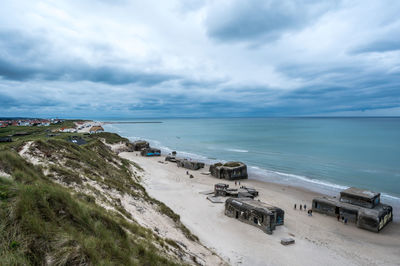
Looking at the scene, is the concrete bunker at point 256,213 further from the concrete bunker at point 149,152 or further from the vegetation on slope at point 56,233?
the concrete bunker at point 149,152

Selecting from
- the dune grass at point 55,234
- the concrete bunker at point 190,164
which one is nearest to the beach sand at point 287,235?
the dune grass at point 55,234

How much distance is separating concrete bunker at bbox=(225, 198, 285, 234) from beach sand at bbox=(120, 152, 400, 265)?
0.64 meters

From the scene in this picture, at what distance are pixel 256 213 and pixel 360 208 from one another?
13726mm

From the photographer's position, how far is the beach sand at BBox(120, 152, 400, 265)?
18047mm

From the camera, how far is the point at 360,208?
85.8 ft

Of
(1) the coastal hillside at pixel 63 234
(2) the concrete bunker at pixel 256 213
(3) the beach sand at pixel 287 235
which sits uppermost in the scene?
(1) the coastal hillside at pixel 63 234

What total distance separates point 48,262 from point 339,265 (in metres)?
20.9

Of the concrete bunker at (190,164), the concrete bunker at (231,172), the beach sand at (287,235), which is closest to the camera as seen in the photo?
the beach sand at (287,235)

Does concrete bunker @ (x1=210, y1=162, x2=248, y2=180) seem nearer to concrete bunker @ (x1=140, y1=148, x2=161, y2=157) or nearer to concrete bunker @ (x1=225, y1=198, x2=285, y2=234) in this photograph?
concrete bunker @ (x1=225, y1=198, x2=285, y2=234)

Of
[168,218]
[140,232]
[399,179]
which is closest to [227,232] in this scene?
[168,218]

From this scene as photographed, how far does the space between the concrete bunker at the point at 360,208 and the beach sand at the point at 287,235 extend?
2.56 ft

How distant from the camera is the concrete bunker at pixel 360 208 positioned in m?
24.4

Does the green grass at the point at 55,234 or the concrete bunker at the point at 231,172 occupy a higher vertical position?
the green grass at the point at 55,234

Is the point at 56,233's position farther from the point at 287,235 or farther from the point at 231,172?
the point at 231,172
